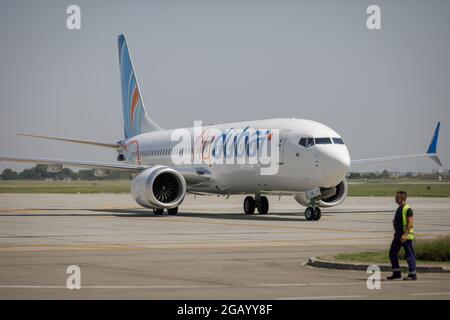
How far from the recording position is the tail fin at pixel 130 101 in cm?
5138

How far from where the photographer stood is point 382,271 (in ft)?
51.3

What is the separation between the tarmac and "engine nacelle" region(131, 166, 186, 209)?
433cm

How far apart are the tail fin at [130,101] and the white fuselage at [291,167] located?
11.3 meters

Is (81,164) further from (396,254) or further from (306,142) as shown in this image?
(396,254)

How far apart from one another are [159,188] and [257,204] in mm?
4636

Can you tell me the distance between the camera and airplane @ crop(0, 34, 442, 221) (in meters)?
33.2

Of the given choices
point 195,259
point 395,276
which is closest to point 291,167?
point 195,259

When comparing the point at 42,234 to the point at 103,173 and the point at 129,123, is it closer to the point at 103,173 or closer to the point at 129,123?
the point at 103,173

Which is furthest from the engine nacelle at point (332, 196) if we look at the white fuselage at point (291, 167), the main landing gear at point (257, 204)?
the main landing gear at point (257, 204)

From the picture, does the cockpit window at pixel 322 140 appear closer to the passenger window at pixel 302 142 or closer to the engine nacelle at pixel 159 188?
the passenger window at pixel 302 142

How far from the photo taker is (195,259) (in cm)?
1789

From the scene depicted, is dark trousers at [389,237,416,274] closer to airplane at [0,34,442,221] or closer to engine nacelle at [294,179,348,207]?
airplane at [0,34,442,221]
